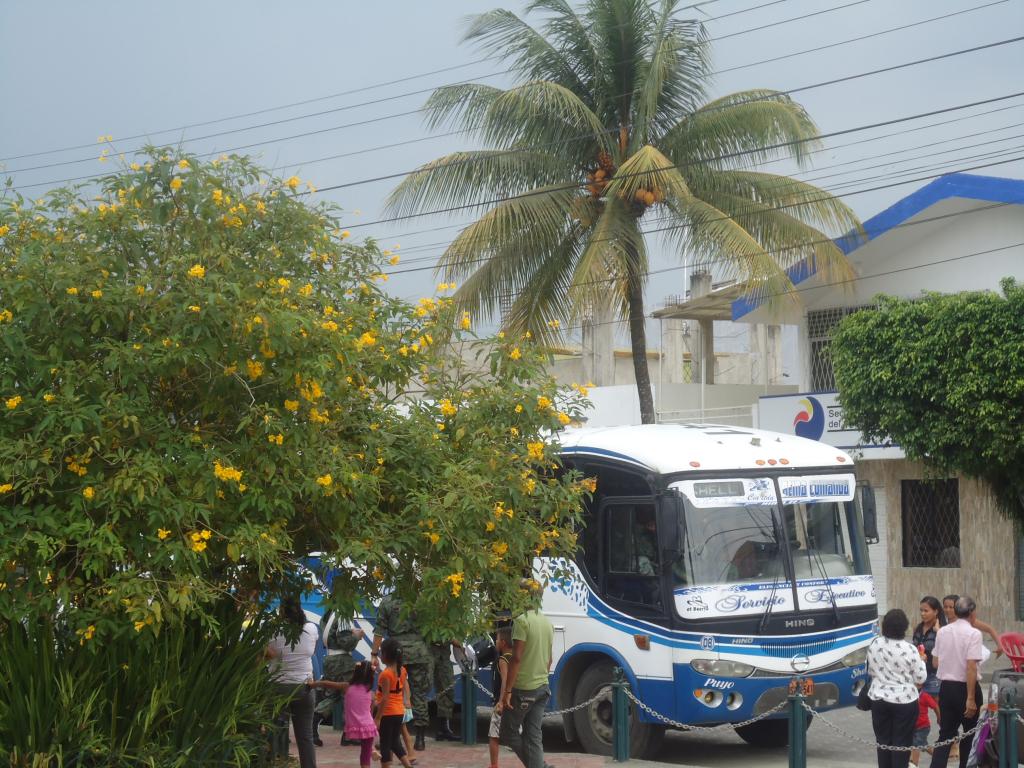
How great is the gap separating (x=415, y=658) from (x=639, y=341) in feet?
28.6

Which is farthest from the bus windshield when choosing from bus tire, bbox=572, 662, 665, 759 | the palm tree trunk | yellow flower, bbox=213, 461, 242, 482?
the palm tree trunk

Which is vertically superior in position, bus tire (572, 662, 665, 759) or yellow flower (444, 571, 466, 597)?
yellow flower (444, 571, 466, 597)

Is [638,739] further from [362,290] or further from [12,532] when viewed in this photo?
[12,532]

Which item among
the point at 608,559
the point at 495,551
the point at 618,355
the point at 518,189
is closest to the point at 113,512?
the point at 495,551

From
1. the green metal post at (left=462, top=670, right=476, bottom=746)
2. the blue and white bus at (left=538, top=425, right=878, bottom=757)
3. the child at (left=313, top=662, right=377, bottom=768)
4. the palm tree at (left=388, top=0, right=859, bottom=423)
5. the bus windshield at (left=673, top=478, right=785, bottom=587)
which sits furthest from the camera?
the palm tree at (left=388, top=0, right=859, bottom=423)

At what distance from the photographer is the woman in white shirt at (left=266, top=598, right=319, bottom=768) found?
9.78 m

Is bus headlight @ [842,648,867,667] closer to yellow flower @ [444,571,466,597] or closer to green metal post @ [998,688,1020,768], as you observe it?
green metal post @ [998,688,1020,768]

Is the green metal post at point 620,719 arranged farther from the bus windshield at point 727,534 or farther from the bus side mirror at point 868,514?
the bus side mirror at point 868,514

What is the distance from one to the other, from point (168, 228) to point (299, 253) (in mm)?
803

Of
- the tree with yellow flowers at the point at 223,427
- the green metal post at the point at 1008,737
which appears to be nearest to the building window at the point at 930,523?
the green metal post at the point at 1008,737

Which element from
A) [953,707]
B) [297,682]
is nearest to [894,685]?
[953,707]

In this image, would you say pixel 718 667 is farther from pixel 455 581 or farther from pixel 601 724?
pixel 455 581

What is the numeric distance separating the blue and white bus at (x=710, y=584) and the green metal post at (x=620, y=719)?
18.2 inches

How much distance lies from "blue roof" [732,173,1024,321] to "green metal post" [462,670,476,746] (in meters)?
10.6
